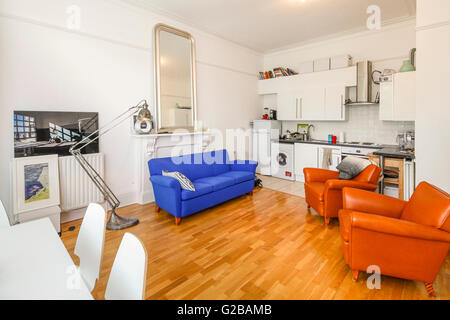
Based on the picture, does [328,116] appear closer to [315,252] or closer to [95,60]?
[315,252]

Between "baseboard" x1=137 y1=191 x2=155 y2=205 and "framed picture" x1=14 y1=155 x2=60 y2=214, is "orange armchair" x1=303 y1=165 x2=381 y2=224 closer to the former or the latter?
"baseboard" x1=137 y1=191 x2=155 y2=205

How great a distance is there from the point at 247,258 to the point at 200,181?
1.72 m

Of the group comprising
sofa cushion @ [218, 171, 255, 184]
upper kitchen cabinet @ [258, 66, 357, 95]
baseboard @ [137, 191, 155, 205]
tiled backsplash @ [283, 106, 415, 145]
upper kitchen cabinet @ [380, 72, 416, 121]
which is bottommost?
baseboard @ [137, 191, 155, 205]

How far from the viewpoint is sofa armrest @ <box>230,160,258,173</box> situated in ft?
15.0

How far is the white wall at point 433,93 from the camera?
2.86m

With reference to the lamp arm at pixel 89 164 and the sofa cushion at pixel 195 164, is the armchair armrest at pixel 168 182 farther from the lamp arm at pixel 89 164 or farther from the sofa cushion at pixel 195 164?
the lamp arm at pixel 89 164

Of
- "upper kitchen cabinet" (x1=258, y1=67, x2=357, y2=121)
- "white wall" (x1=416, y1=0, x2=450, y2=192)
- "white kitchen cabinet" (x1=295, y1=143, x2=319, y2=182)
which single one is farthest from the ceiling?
"white kitchen cabinet" (x1=295, y1=143, x2=319, y2=182)

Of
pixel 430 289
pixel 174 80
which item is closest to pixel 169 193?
pixel 174 80

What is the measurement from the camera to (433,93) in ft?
9.66

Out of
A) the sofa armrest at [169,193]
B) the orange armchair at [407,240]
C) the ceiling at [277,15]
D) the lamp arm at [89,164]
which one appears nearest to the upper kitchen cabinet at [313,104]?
the ceiling at [277,15]

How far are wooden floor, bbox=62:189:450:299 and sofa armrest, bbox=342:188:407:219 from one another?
1.75 ft

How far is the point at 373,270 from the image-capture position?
208cm

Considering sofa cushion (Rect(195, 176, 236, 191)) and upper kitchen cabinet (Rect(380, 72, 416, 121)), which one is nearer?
sofa cushion (Rect(195, 176, 236, 191))

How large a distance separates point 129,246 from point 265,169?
17.4 feet
